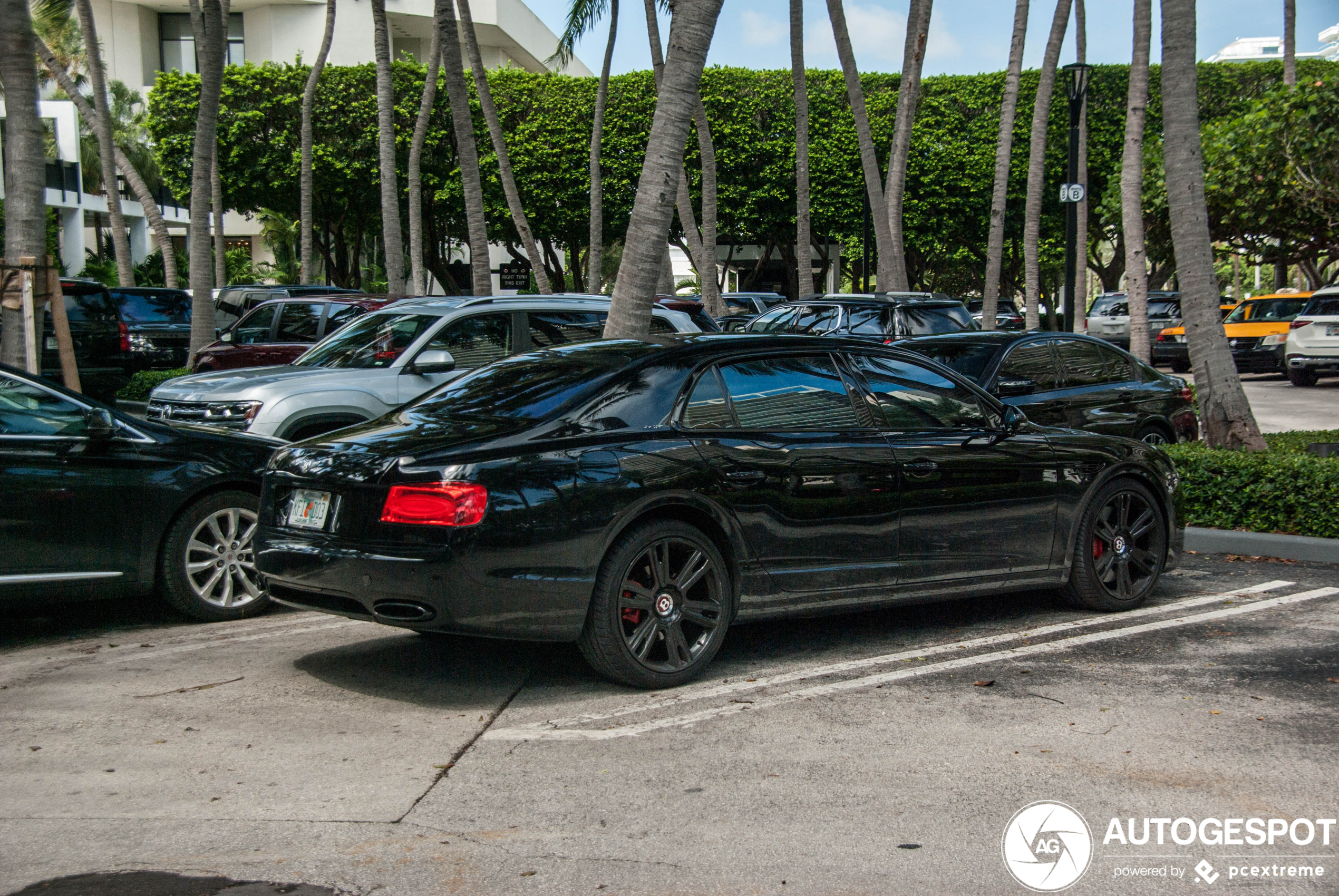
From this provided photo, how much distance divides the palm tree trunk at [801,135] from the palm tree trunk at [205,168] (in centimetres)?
1013

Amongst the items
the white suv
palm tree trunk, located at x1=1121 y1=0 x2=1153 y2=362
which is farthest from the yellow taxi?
palm tree trunk, located at x1=1121 y1=0 x2=1153 y2=362

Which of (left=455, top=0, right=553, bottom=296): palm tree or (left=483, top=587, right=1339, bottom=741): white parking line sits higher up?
(left=455, top=0, right=553, bottom=296): palm tree

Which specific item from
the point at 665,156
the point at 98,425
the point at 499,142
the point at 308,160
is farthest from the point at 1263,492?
the point at 308,160

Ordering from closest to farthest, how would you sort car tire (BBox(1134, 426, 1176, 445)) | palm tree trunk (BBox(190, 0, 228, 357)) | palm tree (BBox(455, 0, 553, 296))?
1. car tire (BBox(1134, 426, 1176, 445))
2. palm tree trunk (BBox(190, 0, 228, 357))
3. palm tree (BBox(455, 0, 553, 296))

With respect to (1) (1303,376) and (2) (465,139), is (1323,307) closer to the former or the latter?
(1) (1303,376)

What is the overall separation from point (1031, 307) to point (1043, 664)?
706 inches

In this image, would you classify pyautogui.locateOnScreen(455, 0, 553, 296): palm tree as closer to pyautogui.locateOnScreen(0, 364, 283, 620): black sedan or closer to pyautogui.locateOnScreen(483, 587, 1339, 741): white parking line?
pyautogui.locateOnScreen(0, 364, 283, 620): black sedan

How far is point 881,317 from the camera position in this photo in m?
16.1

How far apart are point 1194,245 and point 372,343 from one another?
684 cm

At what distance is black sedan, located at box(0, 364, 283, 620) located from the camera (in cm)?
640

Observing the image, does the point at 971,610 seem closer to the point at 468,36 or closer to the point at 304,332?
the point at 304,332

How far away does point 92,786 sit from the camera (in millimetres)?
4438

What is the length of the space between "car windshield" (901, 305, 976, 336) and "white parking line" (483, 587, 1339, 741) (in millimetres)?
8727

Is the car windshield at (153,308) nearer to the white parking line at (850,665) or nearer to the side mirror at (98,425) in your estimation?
the side mirror at (98,425)
